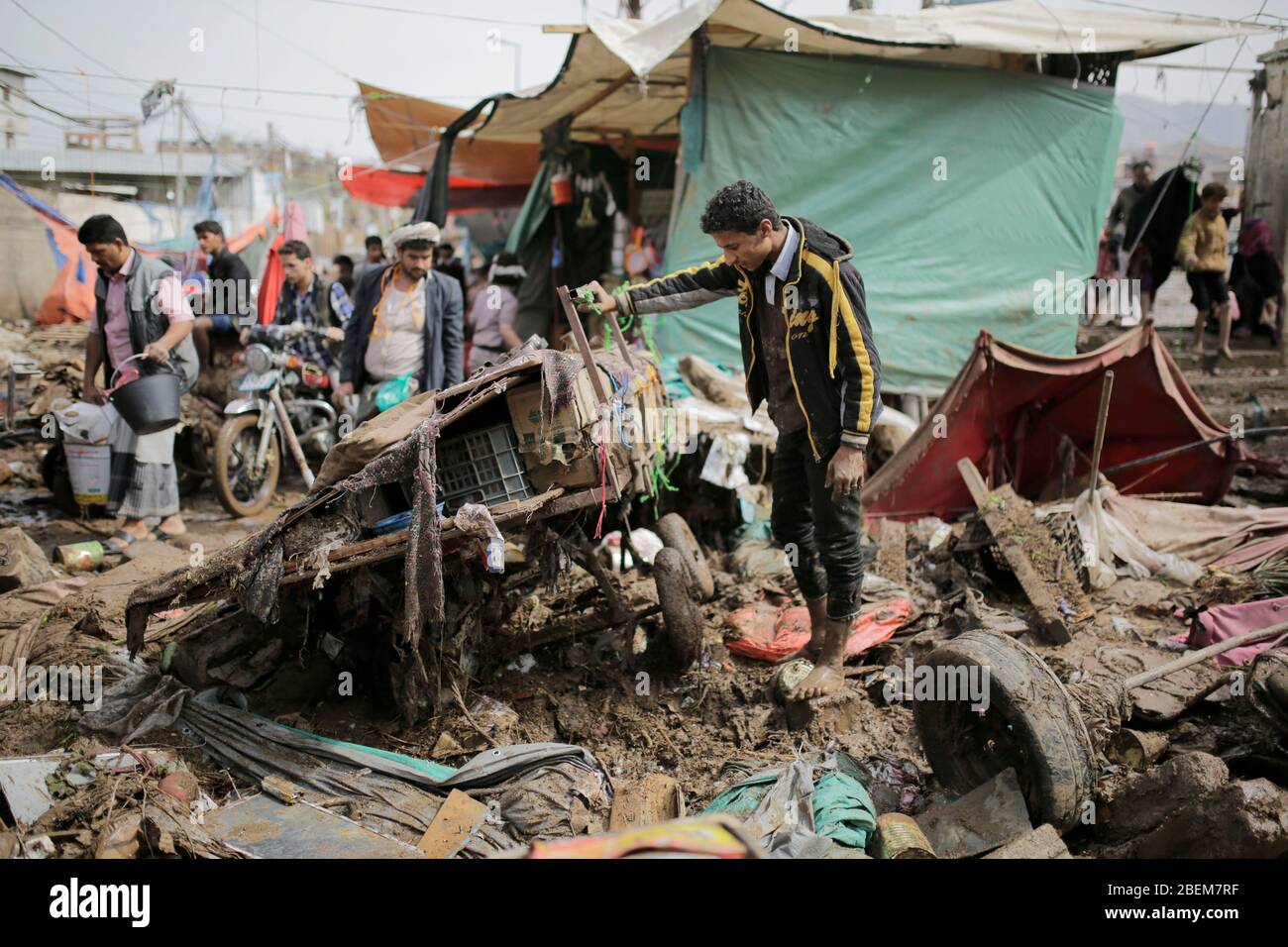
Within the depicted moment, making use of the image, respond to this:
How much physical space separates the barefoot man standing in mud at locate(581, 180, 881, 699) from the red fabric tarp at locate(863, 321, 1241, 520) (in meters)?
2.11

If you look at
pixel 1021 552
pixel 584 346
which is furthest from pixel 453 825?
pixel 1021 552

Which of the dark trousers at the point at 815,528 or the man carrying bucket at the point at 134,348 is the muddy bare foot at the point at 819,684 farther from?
the man carrying bucket at the point at 134,348

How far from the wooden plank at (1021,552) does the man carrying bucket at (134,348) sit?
17.6ft

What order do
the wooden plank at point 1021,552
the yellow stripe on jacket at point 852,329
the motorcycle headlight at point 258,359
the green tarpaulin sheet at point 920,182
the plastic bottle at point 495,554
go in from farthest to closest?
the green tarpaulin sheet at point 920,182 < the motorcycle headlight at point 258,359 < the wooden plank at point 1021,552 < the yellow stripe on jacket at point 852,329 < the plastic bottle at point 495,554

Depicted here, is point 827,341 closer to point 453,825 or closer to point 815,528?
point 815,528

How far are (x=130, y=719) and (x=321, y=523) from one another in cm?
135

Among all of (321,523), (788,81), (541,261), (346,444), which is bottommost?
(321,523)

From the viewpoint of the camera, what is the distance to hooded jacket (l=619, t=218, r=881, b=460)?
3742 millimetres

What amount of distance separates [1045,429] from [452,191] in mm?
13292

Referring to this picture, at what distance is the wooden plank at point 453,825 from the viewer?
3100 mm

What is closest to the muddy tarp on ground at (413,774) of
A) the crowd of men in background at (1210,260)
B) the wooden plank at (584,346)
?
the wooden plank at (584,346)
